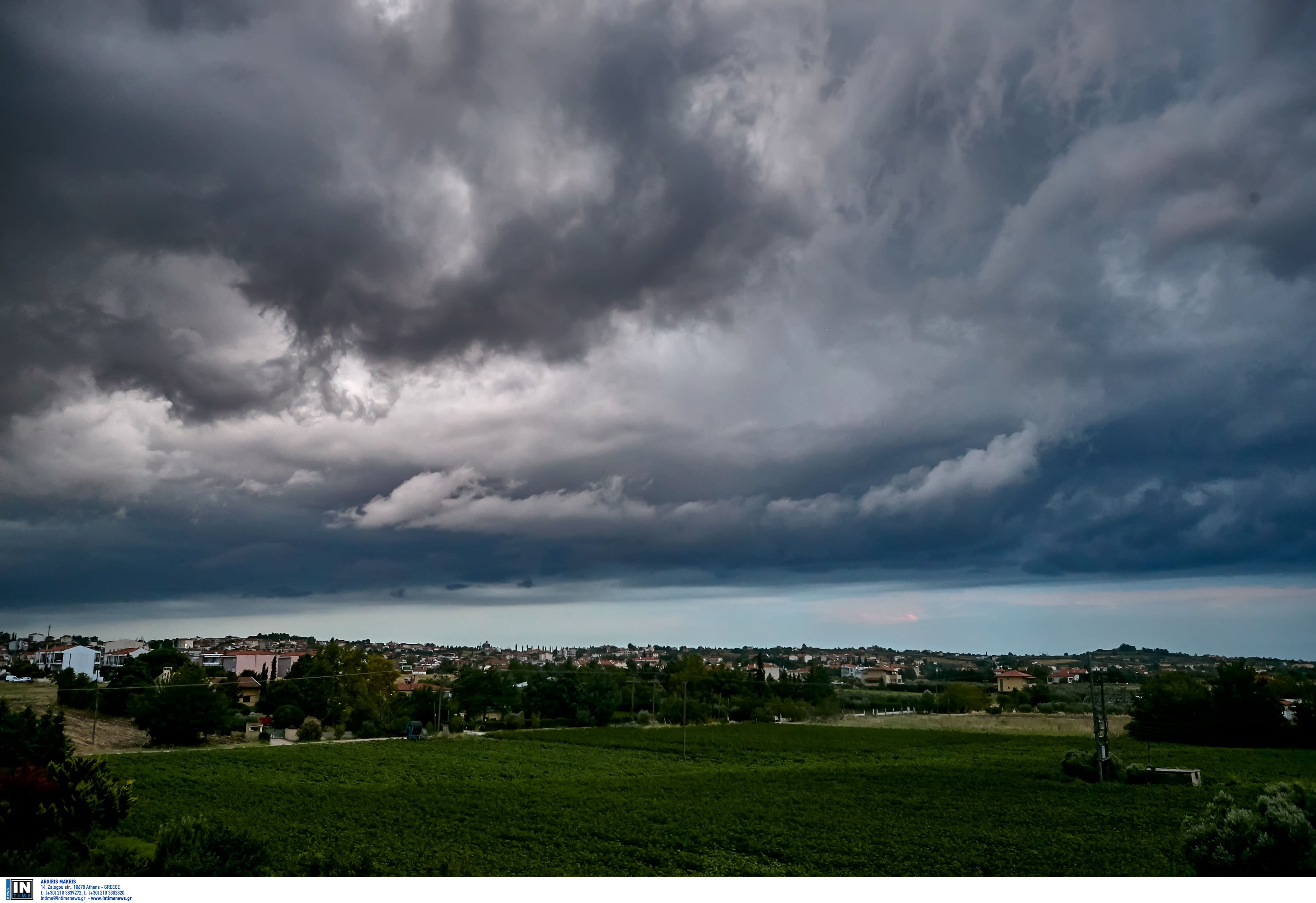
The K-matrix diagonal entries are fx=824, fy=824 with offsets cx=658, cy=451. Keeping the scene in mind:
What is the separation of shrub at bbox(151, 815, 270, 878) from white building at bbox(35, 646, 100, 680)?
32709 mm

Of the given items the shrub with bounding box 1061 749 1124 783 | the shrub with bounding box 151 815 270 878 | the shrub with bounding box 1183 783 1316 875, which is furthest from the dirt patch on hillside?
the shrub with bounding box 1183 783 1316 875

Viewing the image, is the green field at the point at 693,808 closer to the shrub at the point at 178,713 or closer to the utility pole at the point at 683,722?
the utility pole at the point at 683,722

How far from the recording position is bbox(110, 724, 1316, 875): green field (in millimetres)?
9734

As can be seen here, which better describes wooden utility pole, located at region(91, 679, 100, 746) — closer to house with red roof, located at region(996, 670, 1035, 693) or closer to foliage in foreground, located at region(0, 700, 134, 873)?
foliage in foreground, located at region(0, 700, 134, 873)

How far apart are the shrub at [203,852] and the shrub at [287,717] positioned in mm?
30419

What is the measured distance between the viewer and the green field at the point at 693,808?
9734 mm

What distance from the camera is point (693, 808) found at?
48.3 feet

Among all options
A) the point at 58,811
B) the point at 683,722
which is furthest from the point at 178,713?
the point at 58,811

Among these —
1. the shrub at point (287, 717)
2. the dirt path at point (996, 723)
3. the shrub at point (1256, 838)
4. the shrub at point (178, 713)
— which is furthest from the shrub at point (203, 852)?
the dirt path at point (996, 723)

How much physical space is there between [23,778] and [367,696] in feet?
107

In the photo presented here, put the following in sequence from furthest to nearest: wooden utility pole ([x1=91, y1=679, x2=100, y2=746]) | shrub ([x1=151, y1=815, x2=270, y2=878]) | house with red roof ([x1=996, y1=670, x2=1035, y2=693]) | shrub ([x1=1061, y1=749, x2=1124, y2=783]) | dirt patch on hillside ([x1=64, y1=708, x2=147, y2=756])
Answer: house with red roof ([x1=996, y1=670, x2=1035, y2=693]) → dirt patch on hillside ([x1=64, y1=708, x2=147, y2=756]) → wooden utility pole ([x1=91, y1=679, x2=100, y2=746]) → shrub ([x1=1061, y1=749, x2=1124, y2=783]) → shrub ([x1=151, y1=815, x2=270, y2=878])

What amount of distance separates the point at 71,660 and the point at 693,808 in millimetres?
34487

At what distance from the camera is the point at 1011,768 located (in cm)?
2172

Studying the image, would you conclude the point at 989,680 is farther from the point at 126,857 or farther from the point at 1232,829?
the point at 126,857
